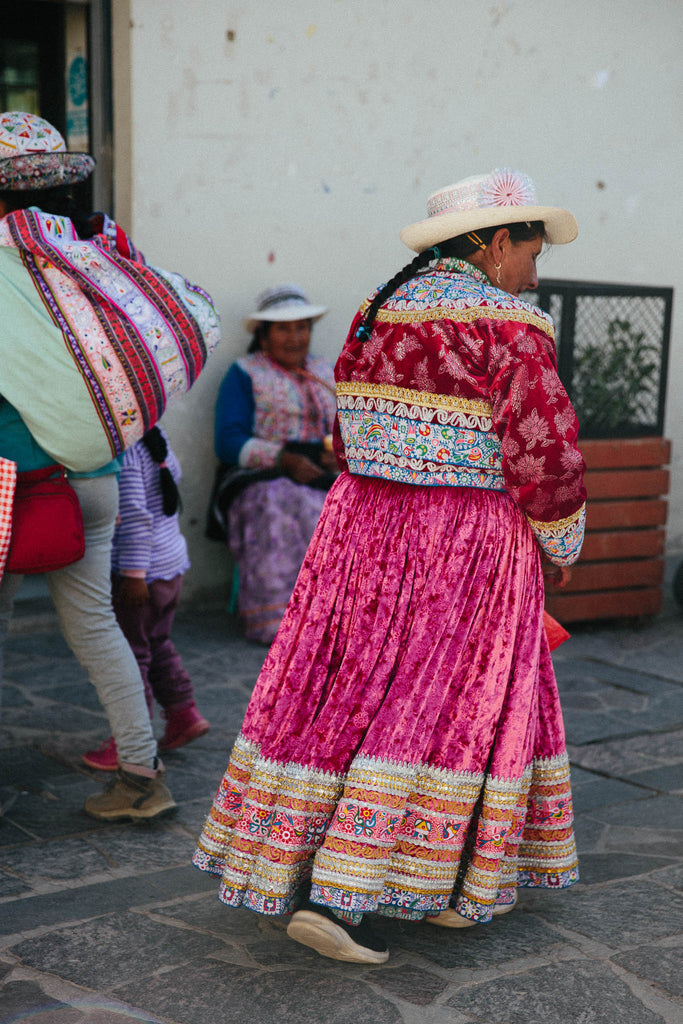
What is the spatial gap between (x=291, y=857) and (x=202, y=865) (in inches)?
11.4

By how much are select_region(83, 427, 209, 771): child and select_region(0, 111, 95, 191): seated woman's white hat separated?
2.78 ft

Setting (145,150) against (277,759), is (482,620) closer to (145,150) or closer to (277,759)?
(277,759)

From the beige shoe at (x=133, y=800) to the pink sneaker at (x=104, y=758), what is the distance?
1.07ft

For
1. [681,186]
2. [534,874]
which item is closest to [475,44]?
[681,186]

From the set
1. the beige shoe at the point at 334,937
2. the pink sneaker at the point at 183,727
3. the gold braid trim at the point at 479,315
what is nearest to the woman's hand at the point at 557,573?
the gold braid trim at the point at 479,315

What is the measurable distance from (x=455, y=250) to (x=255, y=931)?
1739mm

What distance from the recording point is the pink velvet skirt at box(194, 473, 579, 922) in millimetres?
2641

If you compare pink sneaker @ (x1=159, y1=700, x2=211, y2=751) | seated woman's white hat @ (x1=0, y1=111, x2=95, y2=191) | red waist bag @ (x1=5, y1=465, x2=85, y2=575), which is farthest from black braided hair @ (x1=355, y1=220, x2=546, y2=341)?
pink sneaker @ (x1=159, y1=700, x2=211, y2=751)

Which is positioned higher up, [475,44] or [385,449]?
[475,44]

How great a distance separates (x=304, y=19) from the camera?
5922 millimetres

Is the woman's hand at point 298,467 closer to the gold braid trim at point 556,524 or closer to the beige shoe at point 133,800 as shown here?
the beige shoe at point 133,800

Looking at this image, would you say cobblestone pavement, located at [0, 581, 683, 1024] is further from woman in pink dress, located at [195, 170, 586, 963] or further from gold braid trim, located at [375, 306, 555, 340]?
gold braid trim, located at [375, 306, 555, 340]

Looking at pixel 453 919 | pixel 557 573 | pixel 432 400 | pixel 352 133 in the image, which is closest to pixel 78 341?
pixel 432 400

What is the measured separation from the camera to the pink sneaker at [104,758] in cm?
385
